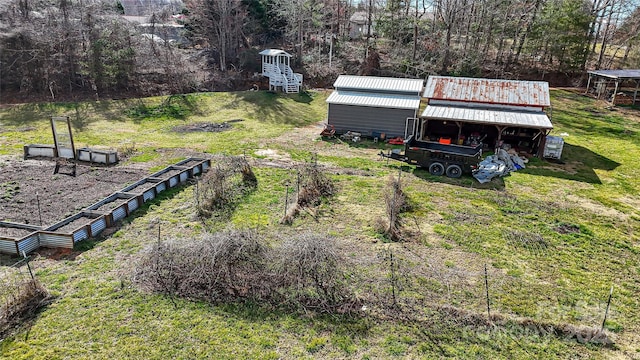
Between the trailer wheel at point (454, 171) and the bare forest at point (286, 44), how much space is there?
17261 millimetres

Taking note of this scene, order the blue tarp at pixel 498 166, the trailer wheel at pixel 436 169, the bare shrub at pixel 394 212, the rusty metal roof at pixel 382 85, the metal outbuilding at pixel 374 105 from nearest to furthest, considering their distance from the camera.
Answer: the bare shrub at pixel 394 212, the blue tarp at pixel 498 166, the trailer wheel at pixel 436 169, the metal outbuilding at pixel 374 105, the rusty metal roof at pixel 382 85

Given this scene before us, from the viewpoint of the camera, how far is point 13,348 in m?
6.86

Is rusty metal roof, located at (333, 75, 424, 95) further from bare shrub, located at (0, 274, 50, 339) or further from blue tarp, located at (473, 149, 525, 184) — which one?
bare shrub, located at (0, 274, 50, 339)

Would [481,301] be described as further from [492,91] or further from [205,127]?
[205,127]

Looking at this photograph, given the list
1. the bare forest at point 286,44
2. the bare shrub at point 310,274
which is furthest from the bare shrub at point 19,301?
the bare forest at point 286,44

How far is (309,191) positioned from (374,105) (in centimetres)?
900

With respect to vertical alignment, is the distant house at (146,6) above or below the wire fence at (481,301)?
above

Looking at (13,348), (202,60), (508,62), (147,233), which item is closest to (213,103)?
(202,60)

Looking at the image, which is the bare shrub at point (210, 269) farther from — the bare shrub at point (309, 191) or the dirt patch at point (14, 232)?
the dirt patch at point (14, 232)

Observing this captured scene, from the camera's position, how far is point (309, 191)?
13.3m

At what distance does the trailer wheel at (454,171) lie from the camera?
15834mm

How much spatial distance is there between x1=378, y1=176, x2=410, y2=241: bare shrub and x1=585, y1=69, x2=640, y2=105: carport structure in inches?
814

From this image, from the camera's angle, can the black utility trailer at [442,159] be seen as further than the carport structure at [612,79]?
No

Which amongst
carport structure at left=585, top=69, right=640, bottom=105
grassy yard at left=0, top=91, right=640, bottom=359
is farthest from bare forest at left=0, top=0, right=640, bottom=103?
grassy yard at left=0, top=91, right=640, bottom=359
